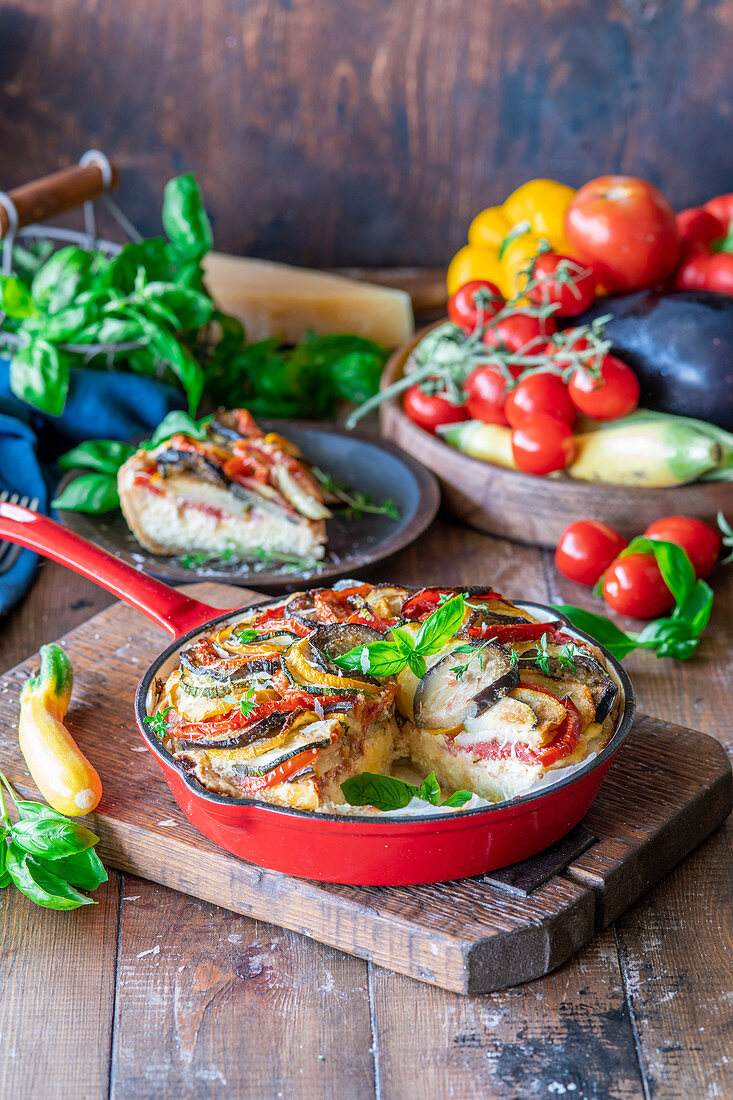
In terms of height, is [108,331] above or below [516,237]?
below

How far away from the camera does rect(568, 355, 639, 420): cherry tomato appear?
2.00 meters

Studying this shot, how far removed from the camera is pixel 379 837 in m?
1.08

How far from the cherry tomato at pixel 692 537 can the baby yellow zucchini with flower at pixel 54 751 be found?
981 mm

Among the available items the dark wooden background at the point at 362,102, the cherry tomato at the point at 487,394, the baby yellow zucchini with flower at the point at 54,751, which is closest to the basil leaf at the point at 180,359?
the cherry tomato at the point at 487,394

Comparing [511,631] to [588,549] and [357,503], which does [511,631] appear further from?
[357,503]

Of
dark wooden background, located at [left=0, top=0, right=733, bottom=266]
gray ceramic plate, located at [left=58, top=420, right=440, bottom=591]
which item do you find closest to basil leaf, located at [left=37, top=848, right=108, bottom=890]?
gray ceramic plate, located at [left=58, top=420, right=440, bottom=591]

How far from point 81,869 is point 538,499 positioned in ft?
3.66

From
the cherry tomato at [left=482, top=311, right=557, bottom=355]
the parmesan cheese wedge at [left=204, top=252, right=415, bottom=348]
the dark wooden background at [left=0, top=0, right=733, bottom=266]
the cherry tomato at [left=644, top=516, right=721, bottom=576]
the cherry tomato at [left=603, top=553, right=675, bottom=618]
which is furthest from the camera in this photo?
the dark wooden background at [left=0, top=0, right=733, bottom=266]

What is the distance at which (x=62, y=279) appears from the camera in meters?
2.13

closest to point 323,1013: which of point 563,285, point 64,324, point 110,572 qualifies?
point 110,572

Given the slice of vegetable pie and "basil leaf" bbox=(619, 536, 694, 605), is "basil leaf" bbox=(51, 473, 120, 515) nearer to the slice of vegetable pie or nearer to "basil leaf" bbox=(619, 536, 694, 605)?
the slice of vegetable pie

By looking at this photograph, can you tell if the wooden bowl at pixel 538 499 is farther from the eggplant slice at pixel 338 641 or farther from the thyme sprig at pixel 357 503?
the eggplant slice at pixel 338 641

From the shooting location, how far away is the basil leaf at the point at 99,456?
210cm

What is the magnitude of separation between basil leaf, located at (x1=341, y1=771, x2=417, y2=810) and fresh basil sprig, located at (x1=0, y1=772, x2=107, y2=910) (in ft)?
1.01
